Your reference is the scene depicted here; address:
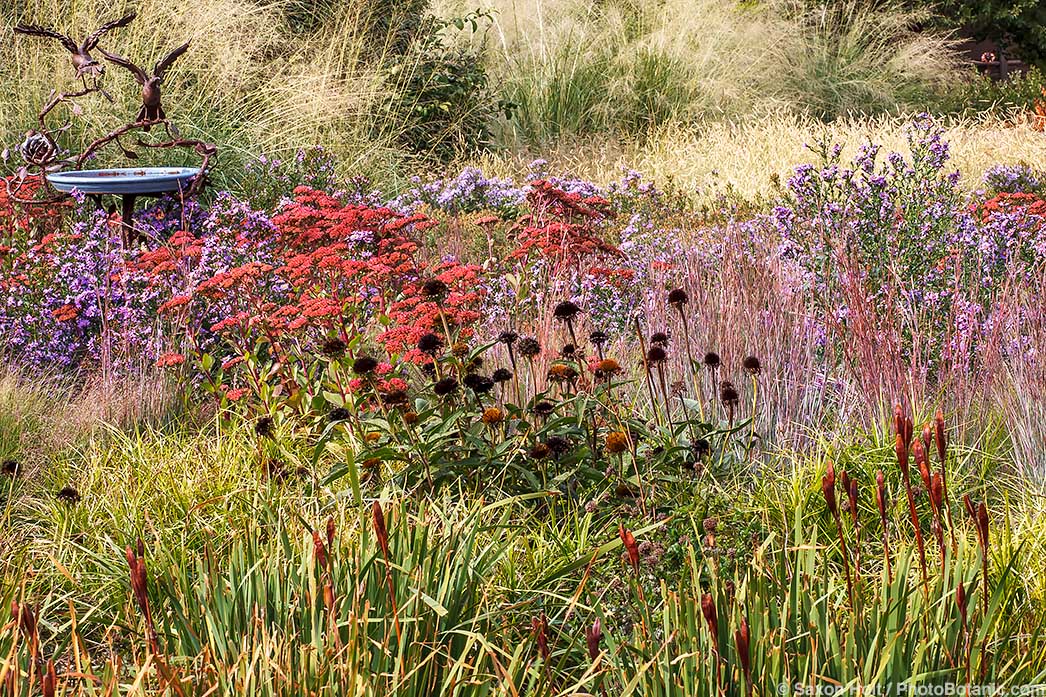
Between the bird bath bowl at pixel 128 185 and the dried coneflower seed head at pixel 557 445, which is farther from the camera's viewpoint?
the bird bath bowl at pixel 128 185

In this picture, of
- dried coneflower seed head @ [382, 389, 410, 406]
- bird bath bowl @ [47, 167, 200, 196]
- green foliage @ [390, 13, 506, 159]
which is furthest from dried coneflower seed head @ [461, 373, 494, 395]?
green foliage @ [390, 13, 506, 159]

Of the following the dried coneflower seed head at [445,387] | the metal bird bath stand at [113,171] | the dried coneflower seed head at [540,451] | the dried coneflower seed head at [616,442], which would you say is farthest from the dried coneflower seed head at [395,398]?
the metal bird bath stand at [113,171]

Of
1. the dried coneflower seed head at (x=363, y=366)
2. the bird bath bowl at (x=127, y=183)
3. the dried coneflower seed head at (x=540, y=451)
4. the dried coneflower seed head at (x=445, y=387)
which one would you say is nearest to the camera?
the dried coneflower seed head at (x=363, y=366)

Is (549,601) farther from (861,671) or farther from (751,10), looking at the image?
(751,10)

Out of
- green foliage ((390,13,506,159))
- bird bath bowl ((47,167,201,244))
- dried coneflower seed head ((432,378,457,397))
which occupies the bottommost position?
green foliage ((390,13,506,159))

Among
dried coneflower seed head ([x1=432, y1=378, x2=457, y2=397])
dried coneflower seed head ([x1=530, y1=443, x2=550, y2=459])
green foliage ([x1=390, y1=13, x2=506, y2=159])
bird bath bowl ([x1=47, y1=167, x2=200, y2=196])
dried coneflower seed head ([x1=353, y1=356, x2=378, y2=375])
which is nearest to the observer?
dried coneflower seed head ([x1=353, y1=356, x2=378, y2=375])

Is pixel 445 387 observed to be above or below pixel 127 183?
above

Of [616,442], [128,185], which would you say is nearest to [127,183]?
[128,185]

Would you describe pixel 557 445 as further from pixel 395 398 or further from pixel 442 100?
→ pixel 442 100

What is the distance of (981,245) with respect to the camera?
16.4ft

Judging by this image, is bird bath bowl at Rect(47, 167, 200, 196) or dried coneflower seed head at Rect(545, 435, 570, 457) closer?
dried coneflower seed head at Rect(545, 435, 570, 457)

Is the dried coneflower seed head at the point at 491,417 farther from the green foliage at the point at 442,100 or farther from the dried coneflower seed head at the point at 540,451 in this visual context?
the green foliage at the point at 442,100

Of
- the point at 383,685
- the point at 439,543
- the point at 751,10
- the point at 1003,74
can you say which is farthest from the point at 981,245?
the point at 1003,74

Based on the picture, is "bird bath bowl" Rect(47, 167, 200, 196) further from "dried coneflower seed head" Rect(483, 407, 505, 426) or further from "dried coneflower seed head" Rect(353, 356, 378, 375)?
"dried coneflower seed head" Rect(483, 407, 505, 426)
